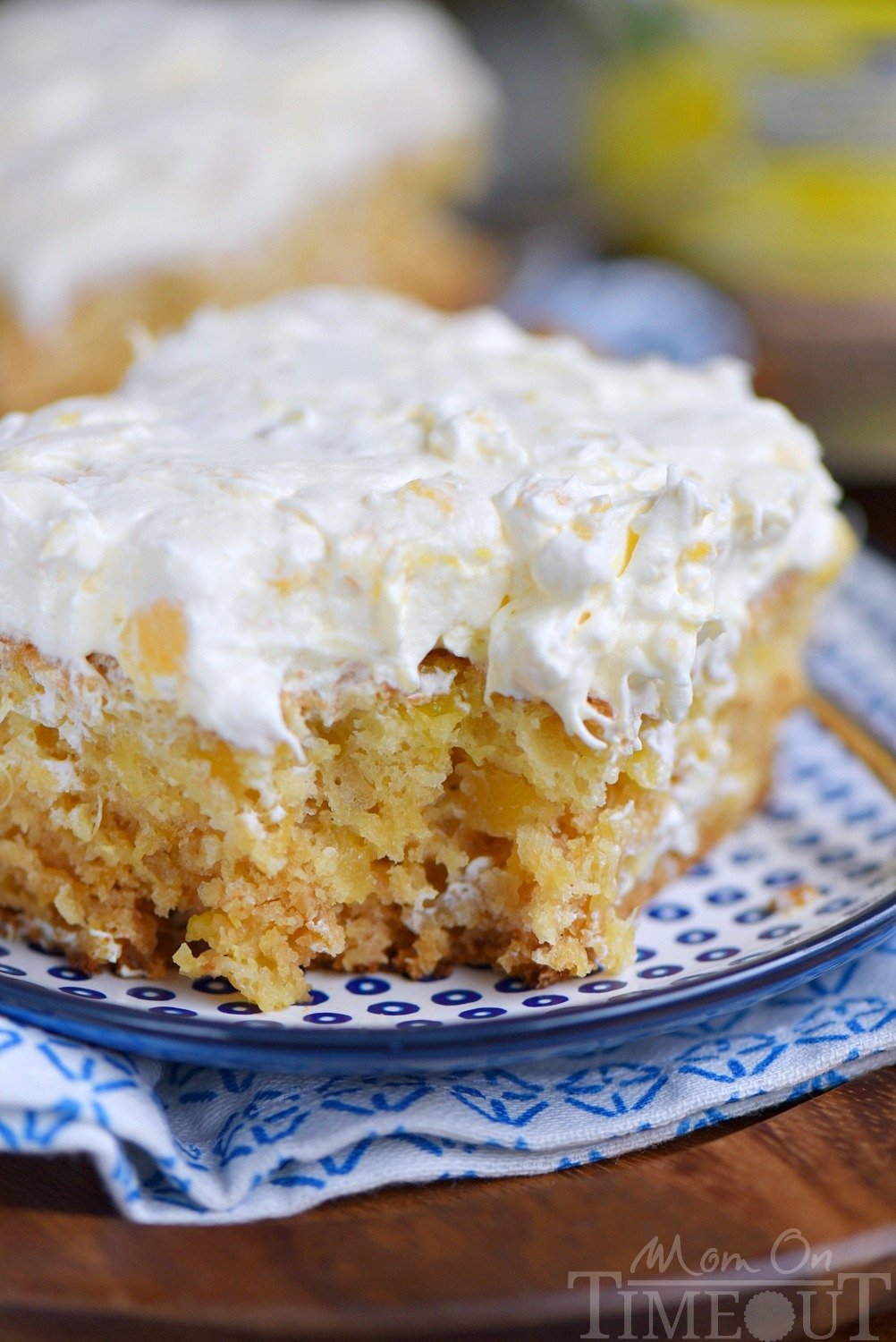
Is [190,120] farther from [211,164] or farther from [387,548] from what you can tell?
[387,548]

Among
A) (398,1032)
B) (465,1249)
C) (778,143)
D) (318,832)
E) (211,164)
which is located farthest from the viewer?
(778,143)

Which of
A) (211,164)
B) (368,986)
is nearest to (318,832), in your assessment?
(368,986)

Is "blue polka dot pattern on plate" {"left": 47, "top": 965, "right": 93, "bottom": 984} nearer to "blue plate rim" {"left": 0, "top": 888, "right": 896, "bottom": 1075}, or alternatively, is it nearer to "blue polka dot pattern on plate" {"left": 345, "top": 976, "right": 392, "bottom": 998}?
"blue plate rim" {"left": 0, "top": 888, "right": 896, "bottom": 1075}

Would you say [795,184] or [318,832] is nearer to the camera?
[318,832]

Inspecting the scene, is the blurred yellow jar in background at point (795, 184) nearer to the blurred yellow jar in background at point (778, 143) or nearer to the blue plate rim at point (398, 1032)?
the blurred yellow jar in background at point (778, 143)

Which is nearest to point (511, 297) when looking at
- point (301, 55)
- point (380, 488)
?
point (301, 55)

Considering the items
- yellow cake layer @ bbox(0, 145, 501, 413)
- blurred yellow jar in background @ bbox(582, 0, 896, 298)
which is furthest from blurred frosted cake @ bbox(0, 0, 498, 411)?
blurred yellow jar in background @ bbox(582, 0, 896, 298)
